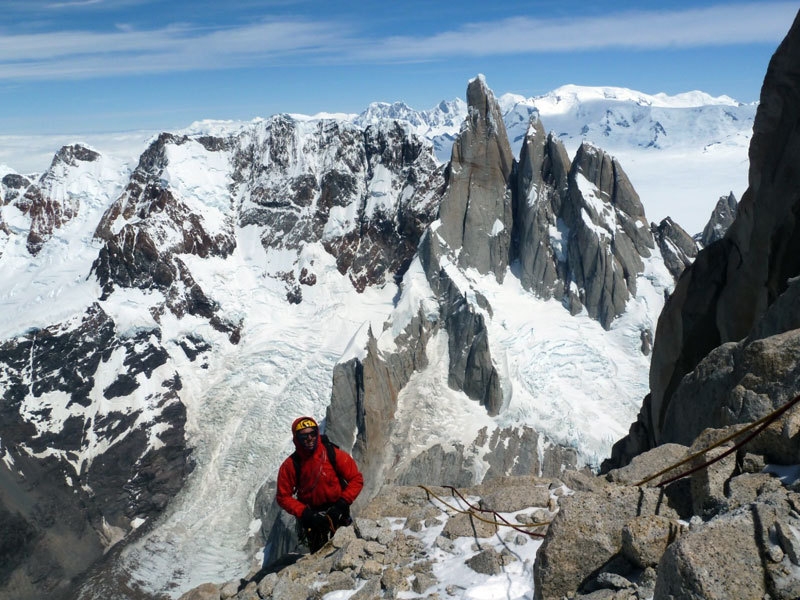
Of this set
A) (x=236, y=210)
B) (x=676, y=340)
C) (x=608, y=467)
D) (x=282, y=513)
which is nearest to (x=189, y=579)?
(x=282, y=513)

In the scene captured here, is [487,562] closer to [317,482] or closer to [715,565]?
[317,482]

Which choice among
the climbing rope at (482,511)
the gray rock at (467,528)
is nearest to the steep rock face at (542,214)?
the climbing rope at (482,511)

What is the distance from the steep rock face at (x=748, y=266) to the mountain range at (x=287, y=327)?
49.5 meters

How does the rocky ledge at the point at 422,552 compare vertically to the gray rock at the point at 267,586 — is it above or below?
above

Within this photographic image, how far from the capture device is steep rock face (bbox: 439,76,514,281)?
108 meters

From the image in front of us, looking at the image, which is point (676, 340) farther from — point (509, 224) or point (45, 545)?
point (45, 545)

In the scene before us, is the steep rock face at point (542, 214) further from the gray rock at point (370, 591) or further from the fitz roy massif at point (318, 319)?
the gray rock at point (370, 591)

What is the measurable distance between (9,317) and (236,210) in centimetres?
4944

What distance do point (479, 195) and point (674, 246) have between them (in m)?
36.9

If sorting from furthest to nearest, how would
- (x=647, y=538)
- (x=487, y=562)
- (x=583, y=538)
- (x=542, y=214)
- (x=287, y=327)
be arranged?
(x=287, y=327) < (x=542, y=214) < (x=487, y=562) < (x=583, y=538) < (x=647, y=538)

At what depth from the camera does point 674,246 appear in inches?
4296

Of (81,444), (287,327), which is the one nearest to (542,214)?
(287,327)

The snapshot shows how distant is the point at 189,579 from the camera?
72.8 m

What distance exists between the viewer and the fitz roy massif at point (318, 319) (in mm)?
75125
